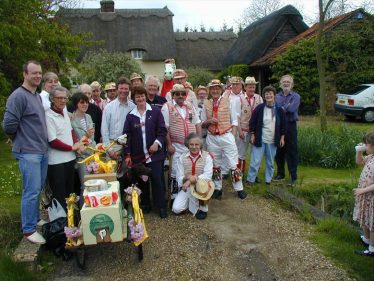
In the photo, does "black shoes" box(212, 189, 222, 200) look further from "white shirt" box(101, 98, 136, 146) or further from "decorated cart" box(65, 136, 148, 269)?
"decorated cart" box(65, 136, 148, 269)

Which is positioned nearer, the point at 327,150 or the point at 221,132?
the point at 221,132

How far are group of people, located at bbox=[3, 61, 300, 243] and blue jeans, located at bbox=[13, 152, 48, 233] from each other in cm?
1

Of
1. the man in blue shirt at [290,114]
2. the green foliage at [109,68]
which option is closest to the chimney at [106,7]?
the green foliage at [109,68]

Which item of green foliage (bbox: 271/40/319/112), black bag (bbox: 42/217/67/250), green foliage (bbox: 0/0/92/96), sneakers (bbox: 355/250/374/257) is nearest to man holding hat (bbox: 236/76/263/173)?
sneakers (bbox: 355/250/374/257)

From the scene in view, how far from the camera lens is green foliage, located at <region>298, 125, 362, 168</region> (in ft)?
26.7

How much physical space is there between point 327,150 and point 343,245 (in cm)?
426

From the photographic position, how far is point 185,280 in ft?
12.3

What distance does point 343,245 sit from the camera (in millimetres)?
4363

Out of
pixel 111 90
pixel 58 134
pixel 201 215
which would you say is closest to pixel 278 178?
pixel 201 215

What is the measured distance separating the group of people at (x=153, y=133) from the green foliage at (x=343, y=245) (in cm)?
155

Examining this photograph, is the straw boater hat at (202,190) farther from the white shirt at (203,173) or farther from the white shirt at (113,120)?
the white shirt at (113,120)

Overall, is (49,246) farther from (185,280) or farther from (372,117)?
(372,117)

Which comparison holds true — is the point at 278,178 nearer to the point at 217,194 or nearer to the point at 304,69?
the point at 217,194

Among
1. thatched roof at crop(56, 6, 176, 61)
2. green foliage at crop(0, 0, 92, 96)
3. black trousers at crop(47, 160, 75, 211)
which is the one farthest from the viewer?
thatched roof at crop(56, 6, 176, 61)
